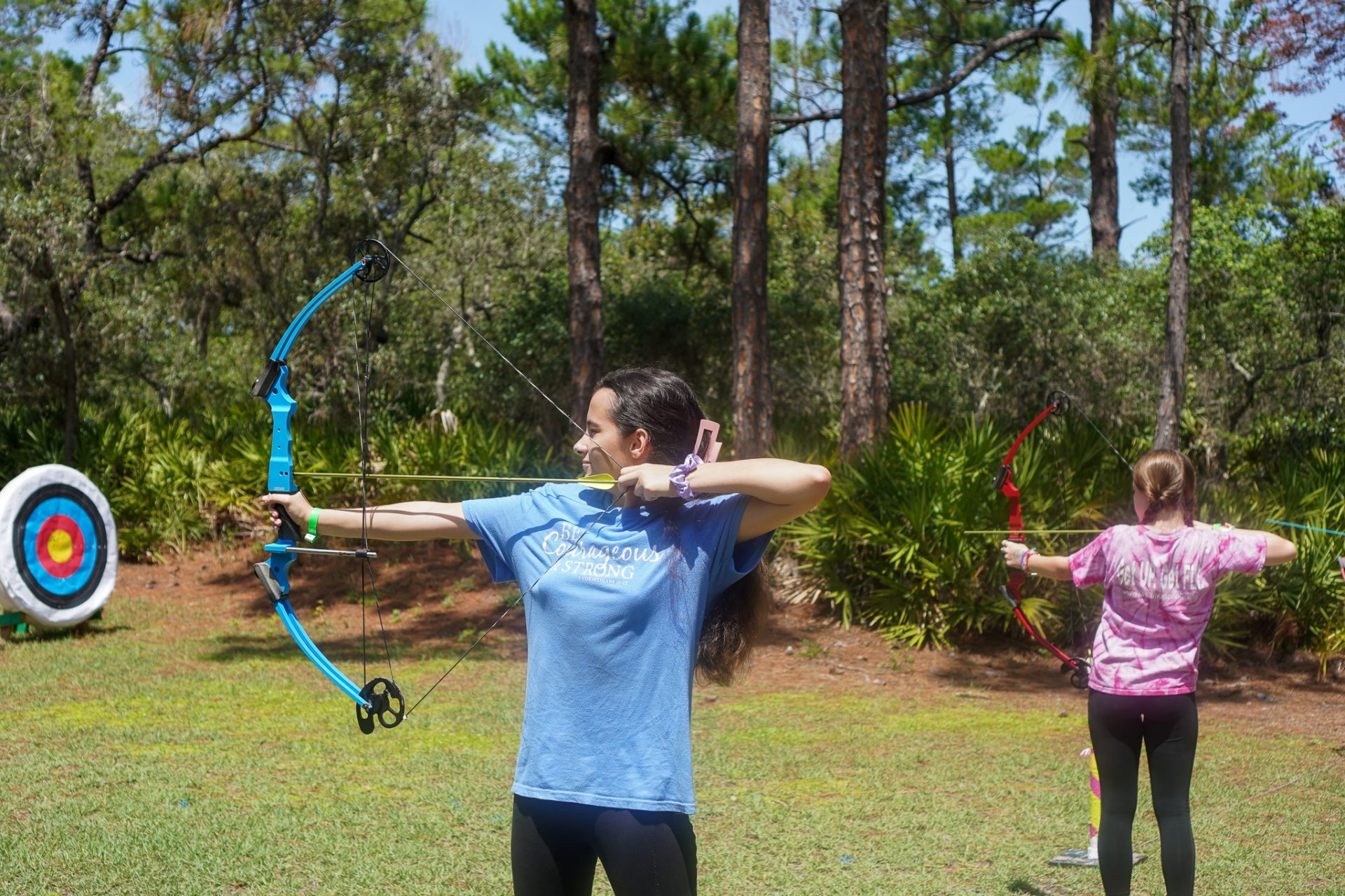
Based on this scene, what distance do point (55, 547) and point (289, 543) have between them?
7964mm

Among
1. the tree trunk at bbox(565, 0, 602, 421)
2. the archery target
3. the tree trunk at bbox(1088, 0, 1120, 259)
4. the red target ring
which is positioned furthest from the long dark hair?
the tree trunk at bbox(1088, 0, 1120, 259)

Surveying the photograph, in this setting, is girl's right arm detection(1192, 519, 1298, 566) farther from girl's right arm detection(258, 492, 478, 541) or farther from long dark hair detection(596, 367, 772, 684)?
girl's right arm detection(258, 492, 478, 541)

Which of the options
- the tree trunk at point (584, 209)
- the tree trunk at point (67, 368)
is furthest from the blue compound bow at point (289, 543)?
the tree trunk at point (67, 368)

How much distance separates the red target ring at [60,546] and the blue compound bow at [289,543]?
736 centimetres

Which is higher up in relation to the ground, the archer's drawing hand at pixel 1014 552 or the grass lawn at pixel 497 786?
the archer's drawing hand at pixel 1014 552

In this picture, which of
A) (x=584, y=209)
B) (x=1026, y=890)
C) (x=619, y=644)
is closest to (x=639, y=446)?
(x=619, y=644)

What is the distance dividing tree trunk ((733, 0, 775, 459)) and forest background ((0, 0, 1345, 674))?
37 millimetres

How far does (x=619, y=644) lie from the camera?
221cm

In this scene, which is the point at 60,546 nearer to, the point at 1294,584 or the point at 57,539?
the point at 57,539

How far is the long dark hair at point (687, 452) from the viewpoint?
2.37 m

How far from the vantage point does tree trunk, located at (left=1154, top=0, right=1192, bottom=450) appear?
9945mm

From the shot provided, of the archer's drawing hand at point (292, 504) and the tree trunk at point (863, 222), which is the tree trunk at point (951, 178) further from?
the archer's drawing hand at point (292, 504)

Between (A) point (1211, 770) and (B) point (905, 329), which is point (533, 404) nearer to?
(B) point (905, 329)

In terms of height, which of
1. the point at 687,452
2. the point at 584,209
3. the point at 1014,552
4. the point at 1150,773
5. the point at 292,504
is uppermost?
the point at 584,209
